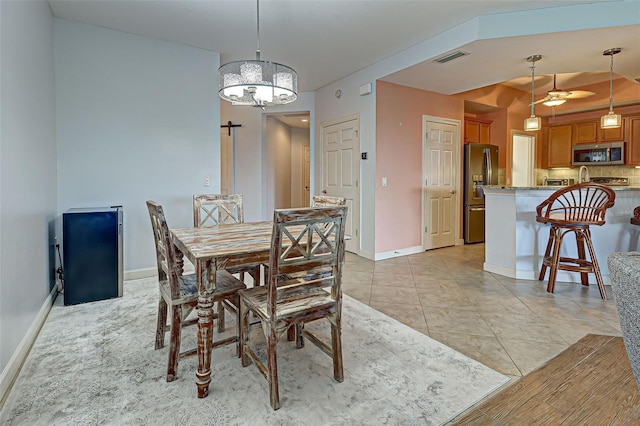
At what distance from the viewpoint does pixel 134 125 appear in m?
3.60

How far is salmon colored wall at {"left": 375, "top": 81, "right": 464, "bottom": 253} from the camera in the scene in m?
4.62

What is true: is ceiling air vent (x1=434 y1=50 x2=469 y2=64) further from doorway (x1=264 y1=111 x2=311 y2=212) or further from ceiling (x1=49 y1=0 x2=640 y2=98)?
doorway (x1=264 y1=111 x2=311 y2=212)

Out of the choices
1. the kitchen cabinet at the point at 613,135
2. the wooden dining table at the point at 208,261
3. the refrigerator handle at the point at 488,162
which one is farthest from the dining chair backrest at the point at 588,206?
the kitchen cabinet at the point at 613,135

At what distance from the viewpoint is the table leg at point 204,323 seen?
5.42ft

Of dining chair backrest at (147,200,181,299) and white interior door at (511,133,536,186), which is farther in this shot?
white interior door at (511,133,536,186)

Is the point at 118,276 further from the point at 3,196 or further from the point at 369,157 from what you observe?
the point at 369,157

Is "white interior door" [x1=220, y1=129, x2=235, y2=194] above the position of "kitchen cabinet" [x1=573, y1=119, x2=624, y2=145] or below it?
below

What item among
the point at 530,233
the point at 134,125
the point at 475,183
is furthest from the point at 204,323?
the point at 475,183

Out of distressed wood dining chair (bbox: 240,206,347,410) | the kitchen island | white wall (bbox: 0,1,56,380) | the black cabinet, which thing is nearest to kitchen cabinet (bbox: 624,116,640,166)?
the kitchen island

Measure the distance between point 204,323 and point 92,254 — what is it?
1925 millimetres

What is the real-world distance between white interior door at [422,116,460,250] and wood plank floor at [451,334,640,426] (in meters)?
3.25

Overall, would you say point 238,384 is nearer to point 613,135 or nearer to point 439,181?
point 439,181

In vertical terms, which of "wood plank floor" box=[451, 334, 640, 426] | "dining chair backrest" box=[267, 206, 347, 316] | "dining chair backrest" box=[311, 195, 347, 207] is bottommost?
"wood plank floor" box=[451, 334, 640, 426]

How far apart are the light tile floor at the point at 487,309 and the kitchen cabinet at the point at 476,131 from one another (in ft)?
9.74
